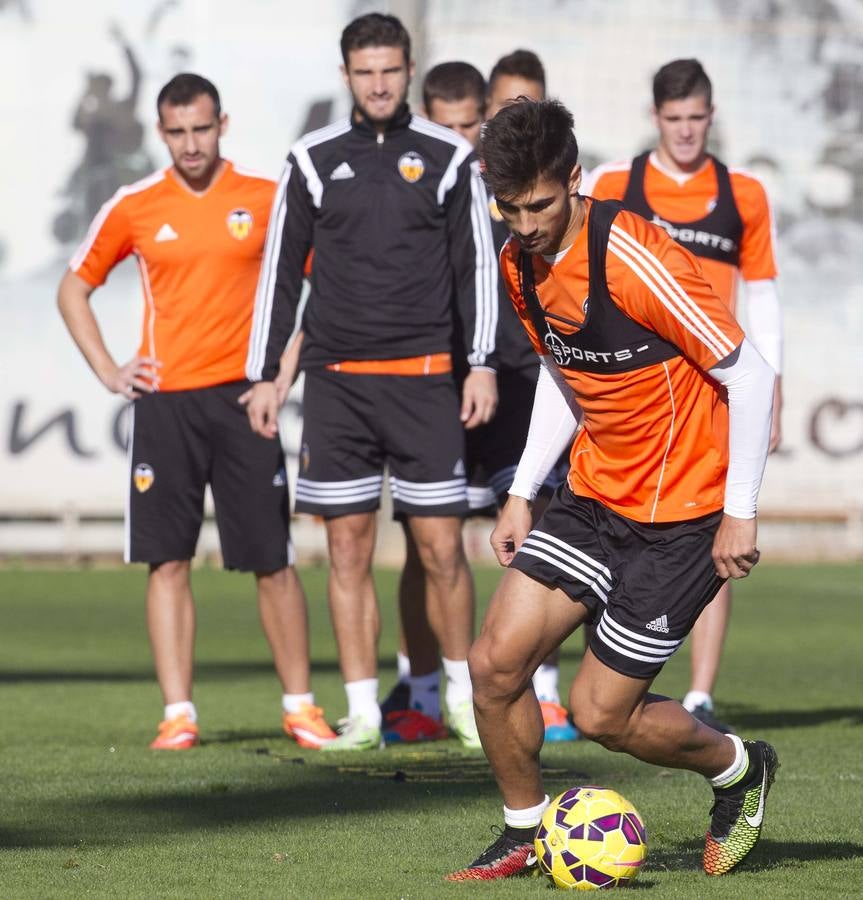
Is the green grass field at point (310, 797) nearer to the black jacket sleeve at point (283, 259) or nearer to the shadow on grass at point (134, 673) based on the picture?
the shadow on grass at point (134, 673)

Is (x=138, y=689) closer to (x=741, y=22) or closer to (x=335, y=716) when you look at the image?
(x=335, y=716)

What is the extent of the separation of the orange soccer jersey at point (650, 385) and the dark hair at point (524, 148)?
0.88ft

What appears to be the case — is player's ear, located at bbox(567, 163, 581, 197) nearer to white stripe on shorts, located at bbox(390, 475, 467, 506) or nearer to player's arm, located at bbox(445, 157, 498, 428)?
player's arm, located at bbox(445, 157, 498, 428)

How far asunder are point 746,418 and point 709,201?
10.0ft

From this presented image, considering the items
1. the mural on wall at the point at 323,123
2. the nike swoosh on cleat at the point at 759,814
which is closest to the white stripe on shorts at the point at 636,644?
the nike swoosh on cleat at the point at 759,814

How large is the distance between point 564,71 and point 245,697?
14.7 m

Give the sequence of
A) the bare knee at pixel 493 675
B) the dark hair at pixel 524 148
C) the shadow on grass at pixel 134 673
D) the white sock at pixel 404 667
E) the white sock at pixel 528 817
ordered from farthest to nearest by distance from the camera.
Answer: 1. the shadow on grass at pixel 134 673
2. the white sock at pixel 404 667
3. the white sock at pixel 528 817
4. the bare knee at pixel 493 675
5. the dark hair at pixel 524 148

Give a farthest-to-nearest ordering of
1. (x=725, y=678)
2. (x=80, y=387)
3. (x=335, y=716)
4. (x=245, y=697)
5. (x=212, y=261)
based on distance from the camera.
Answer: (x=80, y=387), (x=725, y=678), (x=245, y=697), (x=335, y=716), (x=212, y=261)

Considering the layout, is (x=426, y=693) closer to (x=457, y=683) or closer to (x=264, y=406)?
(x=457, y=683)

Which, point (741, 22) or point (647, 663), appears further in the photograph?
point (741, 22)

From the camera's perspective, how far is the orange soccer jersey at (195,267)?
763cm

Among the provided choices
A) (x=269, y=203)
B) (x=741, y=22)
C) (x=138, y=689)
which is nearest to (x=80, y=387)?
(x=741, y=22)

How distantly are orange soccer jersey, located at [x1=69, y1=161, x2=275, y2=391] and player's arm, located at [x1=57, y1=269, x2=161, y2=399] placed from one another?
67 millimetres

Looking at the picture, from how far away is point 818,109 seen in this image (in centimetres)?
2325
